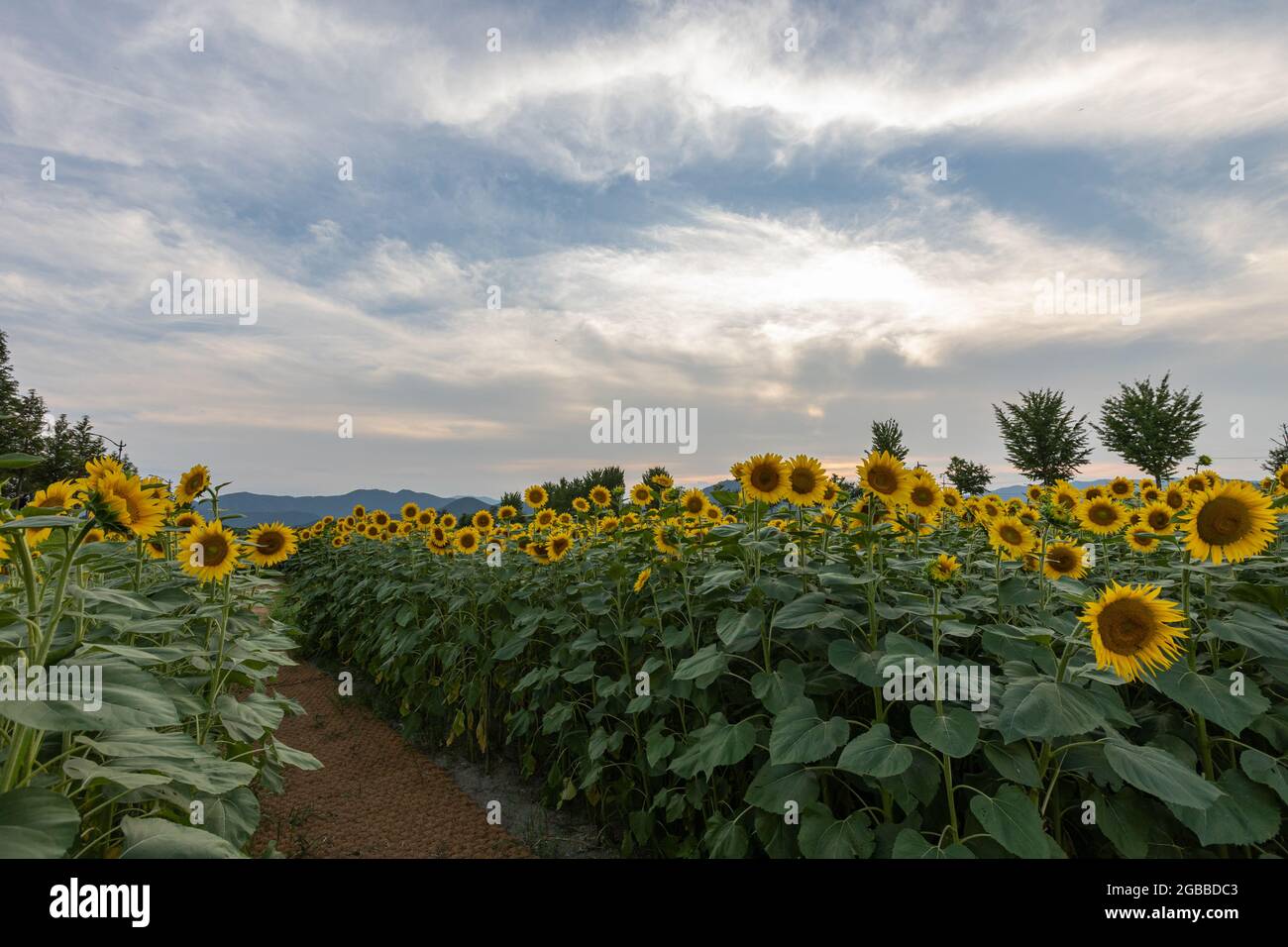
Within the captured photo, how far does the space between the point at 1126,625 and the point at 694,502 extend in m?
3.53

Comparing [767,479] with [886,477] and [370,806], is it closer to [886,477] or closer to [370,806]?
[886,477]

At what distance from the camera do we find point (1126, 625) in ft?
7.17

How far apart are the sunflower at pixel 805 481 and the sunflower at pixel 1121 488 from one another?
4.25 m

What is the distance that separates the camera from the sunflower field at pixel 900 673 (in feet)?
7.39

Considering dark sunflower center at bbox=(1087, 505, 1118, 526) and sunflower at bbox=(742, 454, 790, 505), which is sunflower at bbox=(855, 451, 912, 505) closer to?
sunflower at bbox=(742, 454, 790, 505)

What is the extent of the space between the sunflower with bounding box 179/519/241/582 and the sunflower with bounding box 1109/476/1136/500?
24.2ft

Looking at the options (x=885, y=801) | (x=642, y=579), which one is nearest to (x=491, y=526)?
→ (x=642, y=579)

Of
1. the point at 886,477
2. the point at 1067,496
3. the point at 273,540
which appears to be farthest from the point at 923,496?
the point at 273,540

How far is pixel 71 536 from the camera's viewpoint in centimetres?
218

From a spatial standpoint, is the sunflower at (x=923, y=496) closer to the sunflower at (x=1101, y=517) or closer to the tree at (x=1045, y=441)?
the sunflower at (x=1101, y=517)

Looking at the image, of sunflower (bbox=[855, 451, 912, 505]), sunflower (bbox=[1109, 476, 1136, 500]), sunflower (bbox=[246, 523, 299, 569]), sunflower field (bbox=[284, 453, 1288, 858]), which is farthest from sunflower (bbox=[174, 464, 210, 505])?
sunflower (bbox=[1109, 476, 1136, 500])

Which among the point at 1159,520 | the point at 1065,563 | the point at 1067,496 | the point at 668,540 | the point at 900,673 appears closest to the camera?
the point at 900,673

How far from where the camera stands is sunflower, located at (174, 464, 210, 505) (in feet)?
12.4
